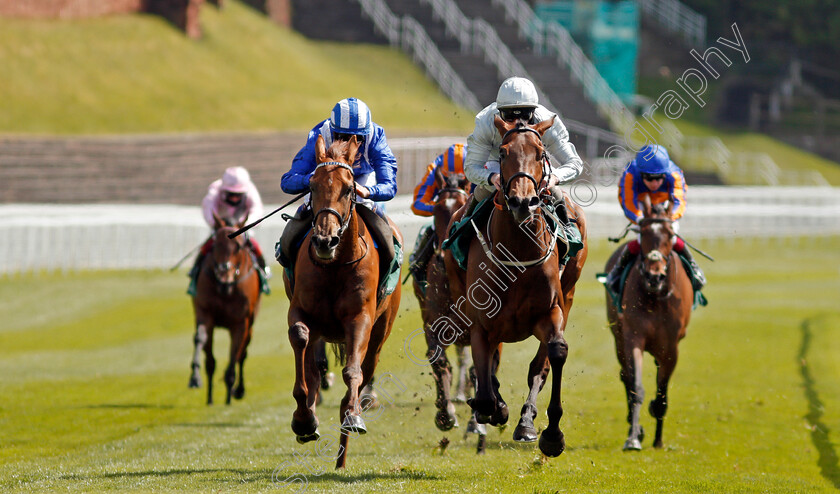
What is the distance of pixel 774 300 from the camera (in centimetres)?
2244

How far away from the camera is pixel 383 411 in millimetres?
11992

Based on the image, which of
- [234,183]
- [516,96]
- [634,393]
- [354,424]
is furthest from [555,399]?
[234,183]

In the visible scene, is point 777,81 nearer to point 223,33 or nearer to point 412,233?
point 223,33

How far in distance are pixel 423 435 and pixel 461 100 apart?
26991 mm

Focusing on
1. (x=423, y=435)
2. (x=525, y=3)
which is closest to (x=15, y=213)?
(x=423, y=435)

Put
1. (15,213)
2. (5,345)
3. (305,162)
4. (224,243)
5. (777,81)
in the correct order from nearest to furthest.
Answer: (305,162) < (224,243) < (5,345) < (15,213) < (777,81)

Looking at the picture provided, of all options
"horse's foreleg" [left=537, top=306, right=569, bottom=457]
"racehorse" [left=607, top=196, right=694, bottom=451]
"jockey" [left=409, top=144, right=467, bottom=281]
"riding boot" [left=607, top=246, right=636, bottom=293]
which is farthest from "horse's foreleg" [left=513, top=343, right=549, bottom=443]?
"riding boot" [left=607, top=246, right=636, bottom=293]

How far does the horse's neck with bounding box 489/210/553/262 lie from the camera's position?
7.85 metres

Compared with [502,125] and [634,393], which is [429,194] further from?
[502,125]

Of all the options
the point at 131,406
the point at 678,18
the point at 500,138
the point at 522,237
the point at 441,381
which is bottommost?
the point at 131,406

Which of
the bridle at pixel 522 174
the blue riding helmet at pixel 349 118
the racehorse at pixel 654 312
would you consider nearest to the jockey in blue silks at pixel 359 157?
the blue riding helmet at pixel 349 118

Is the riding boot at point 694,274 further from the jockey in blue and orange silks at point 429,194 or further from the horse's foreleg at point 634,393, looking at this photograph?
the jockey in blue and orange silks at point 429,194

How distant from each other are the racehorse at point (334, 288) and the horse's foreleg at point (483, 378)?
0.78 meters

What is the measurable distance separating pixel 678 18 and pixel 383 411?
41411 mm
